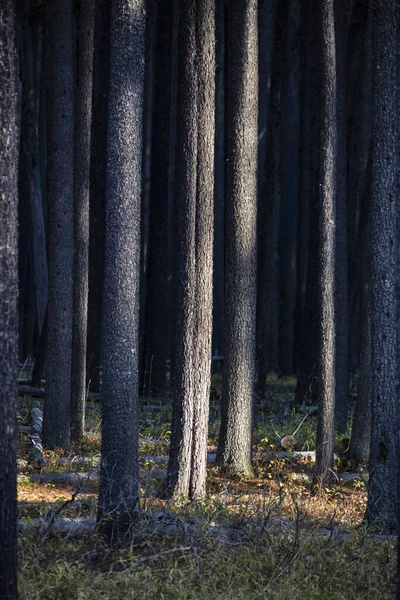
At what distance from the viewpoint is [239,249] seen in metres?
10.7

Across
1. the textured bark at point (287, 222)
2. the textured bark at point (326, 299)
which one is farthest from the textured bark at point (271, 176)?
the textured bark at point (287, 222)

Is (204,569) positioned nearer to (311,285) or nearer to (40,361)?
(40,361)

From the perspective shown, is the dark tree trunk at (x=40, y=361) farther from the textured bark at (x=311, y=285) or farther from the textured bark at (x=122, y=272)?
the textured bark at (x=122, y=272)

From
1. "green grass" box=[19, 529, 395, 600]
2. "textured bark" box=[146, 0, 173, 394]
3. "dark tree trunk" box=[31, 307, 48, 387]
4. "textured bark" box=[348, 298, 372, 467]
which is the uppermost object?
"textured bark" box=[146, 0, 173, 394]

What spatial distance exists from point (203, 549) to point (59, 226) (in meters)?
5.66

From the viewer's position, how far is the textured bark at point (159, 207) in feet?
55.5

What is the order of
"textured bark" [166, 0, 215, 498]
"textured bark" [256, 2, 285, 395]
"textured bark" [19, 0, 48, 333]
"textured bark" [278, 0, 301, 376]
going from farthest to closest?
"textured bark" [278, 0, 301, 376] < "textured bark" [19, 0, 48, 333] < "textured bark" [256, 2, 285, 395] < "textured bark" [166, 0, 215, 498]

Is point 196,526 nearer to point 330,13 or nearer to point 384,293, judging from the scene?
point 384,293

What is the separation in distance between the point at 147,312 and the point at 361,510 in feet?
28.6

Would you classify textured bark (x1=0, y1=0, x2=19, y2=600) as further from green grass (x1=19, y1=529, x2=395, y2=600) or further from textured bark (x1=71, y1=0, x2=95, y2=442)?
textured bark (x1=71, y1=0, x2=95, y2=442)

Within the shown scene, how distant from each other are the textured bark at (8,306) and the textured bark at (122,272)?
66.2 inches

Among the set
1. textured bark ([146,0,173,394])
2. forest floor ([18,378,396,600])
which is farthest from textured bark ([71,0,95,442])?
textured bark ([146,0,173,394])

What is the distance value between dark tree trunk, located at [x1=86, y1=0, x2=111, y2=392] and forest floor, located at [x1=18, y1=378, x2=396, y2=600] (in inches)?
220

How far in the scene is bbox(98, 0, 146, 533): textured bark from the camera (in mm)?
7441
